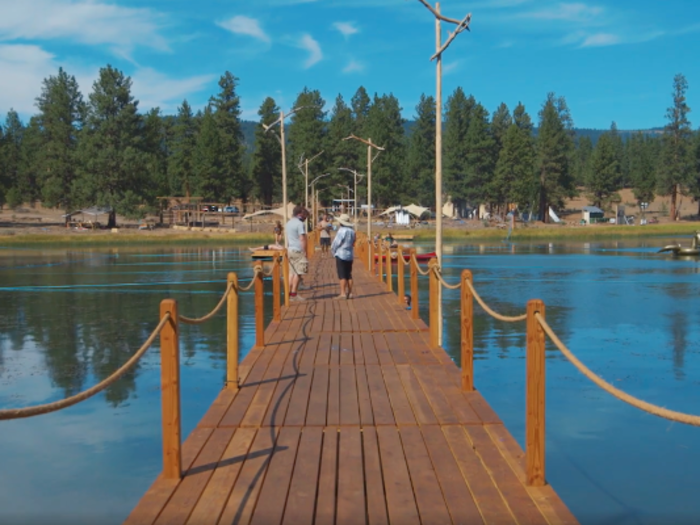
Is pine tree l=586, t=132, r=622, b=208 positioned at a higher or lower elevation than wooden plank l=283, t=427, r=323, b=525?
higher

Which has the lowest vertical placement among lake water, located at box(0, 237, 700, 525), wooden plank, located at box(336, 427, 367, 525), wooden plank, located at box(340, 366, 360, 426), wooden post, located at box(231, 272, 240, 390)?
lake water, located at box(0, 237, 700, 525)

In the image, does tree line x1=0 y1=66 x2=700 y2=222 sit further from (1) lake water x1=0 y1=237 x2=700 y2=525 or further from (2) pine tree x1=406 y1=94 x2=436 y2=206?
(1) lake water x1=0 y1=237 x2=700 y2=525

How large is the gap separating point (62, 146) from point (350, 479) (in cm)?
7690

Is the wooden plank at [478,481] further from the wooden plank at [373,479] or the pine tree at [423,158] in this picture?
the pine tree at [423,158]

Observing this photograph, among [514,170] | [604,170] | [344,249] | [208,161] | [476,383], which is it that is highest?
[208,161]

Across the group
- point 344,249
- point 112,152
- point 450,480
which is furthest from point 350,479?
point 112,152

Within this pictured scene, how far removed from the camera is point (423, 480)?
199 inches

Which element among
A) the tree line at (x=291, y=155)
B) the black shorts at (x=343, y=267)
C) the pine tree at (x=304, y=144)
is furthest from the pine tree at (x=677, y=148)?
the black shorts at (x=343, y=267)

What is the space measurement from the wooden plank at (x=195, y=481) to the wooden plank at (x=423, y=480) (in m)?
1.43

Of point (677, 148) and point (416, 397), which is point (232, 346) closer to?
point (416, 397)

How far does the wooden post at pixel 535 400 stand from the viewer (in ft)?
16.2

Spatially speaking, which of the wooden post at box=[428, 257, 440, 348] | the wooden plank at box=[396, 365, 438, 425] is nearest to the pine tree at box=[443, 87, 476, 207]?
the wooden post at box=[428, 257, 440, 348]

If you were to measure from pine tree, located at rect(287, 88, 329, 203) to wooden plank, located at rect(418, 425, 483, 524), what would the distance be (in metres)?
74.6

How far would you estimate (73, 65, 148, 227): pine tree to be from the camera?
225ft
